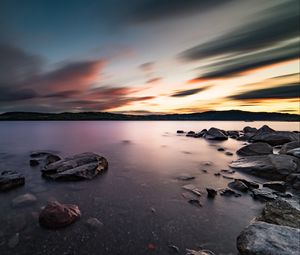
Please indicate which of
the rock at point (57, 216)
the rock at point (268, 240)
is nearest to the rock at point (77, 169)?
the rock at point (57, 216)

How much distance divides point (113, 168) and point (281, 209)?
11692 mm

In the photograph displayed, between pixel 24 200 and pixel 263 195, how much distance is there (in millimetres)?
11386

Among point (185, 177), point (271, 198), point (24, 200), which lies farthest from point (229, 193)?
point (24, 200)

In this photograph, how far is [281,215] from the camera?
667 cm

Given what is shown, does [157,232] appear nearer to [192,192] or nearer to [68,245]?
[68,245]

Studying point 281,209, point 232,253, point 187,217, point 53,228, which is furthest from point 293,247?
point 53,228

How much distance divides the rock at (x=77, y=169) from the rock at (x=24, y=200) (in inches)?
100

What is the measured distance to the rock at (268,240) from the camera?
4.74 m

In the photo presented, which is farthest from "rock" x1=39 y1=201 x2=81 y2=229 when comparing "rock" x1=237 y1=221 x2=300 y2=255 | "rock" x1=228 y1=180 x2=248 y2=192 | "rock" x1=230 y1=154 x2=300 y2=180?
"rock" x1=230 y1=154 x2=300 y2=180

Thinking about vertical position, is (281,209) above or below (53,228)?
above

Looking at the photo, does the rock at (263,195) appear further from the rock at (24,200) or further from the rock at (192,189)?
the rock at (24,200)

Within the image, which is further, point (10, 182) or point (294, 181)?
point (294, 181)

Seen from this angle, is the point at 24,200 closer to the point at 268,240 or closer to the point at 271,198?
the point at 268,240

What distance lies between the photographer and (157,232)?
21.3ft
